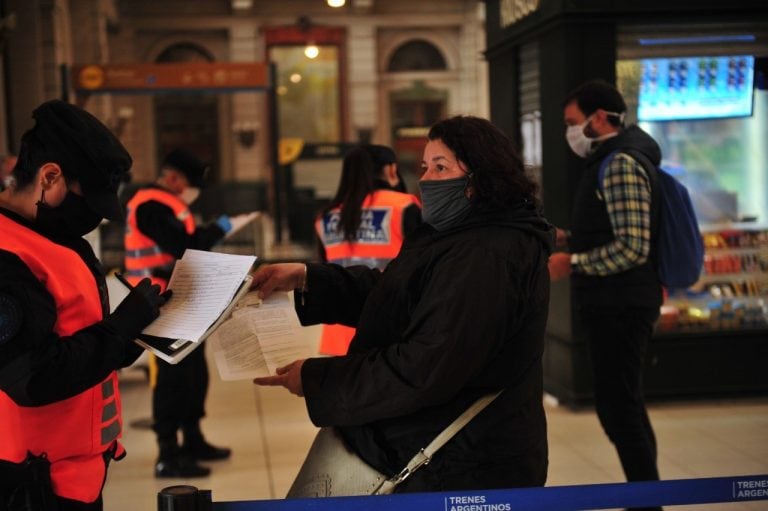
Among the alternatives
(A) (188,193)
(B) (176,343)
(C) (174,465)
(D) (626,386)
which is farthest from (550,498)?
(A) (188,193)

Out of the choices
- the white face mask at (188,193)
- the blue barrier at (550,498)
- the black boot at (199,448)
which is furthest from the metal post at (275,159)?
the blue barrier at (550,498)

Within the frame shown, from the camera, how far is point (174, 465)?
A: 16.9 feet

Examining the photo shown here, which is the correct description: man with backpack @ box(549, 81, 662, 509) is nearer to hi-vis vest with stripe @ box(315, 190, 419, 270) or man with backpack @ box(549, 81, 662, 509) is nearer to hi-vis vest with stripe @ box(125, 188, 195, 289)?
hi-vis vest with stripe @ box(315, 190, 419, 270)

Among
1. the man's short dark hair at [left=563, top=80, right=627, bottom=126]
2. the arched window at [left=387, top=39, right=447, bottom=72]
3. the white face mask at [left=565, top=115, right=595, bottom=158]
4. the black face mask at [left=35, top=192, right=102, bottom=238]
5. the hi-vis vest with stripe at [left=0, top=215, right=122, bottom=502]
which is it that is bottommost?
the hi-vis vest with stripe at [left=0, top=215, right=122, bottom=502]

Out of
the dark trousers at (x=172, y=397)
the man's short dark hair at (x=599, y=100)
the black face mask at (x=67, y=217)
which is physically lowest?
the dark trousers at (x=172, y=397)

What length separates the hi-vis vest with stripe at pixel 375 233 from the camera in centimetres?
458

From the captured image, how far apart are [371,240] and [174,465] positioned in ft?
5.36

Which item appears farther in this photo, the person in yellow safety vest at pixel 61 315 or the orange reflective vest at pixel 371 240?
the orange reflective vest at pixel 371 240

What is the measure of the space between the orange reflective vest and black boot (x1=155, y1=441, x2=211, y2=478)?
1.07m

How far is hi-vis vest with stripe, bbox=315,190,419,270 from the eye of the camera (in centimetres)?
458

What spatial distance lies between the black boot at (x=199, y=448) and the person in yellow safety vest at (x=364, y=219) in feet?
3.84

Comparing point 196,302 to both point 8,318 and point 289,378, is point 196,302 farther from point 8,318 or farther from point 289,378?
point 8,318

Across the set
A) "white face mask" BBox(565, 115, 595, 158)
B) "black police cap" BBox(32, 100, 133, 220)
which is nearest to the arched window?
"white face mask" BBox(565, 115, 595, 158)

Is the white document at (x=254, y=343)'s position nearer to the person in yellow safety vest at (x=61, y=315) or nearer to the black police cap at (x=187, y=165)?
the person in yellow safety vest at (x=61, y=315)
